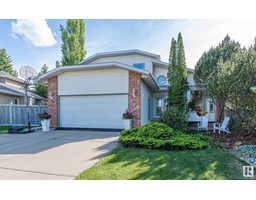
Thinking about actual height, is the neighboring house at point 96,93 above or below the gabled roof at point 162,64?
below

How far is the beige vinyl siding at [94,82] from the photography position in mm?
9852

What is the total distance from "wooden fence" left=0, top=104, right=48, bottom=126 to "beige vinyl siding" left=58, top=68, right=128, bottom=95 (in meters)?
4.61

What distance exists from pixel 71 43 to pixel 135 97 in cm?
1680

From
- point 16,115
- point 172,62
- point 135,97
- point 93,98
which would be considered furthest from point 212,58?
point 16,115

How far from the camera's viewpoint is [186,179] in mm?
3416

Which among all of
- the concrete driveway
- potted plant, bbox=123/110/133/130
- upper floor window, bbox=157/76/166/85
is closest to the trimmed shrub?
potted plant, bbox=123/110/133/130

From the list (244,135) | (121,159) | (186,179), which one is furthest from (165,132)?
Result: (244,135)

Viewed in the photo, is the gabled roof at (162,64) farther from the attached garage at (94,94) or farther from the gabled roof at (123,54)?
the attached garage at (94,94)

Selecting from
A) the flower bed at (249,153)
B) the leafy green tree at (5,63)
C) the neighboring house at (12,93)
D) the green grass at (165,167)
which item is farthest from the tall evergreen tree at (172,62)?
the leafy green tree at (5,63)

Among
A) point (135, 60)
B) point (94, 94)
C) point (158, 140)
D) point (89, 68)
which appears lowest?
point (158, 140)

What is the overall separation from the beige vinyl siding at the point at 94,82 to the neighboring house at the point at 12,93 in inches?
382

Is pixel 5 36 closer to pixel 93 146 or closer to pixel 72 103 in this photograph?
pixel 72 103

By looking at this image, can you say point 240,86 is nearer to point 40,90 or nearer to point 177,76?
point 177,76

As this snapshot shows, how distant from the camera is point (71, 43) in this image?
73.7 ft
